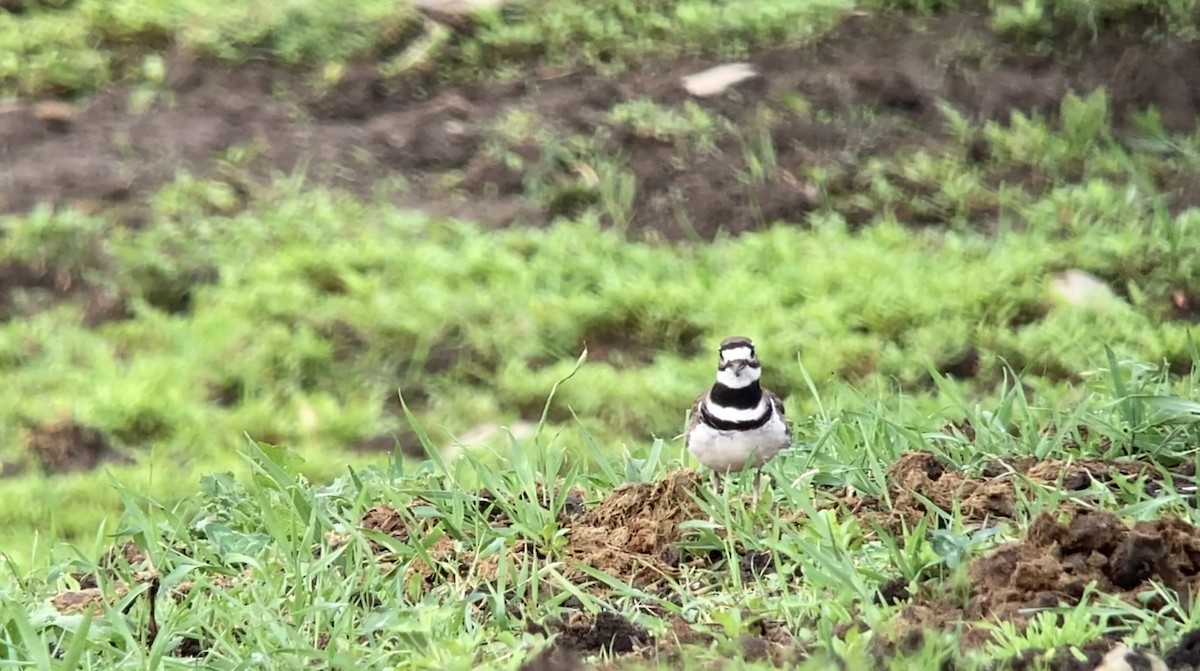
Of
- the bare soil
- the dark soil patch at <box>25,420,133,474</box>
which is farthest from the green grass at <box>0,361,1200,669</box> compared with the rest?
the bare soil

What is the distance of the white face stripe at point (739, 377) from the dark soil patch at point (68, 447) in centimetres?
275

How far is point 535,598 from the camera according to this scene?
3836 mm

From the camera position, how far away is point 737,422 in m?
4.48

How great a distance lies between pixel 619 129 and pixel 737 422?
405 centimetres

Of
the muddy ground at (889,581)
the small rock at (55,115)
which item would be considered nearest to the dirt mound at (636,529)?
the muddy ground at (889,581)

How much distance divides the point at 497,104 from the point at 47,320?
8.85 feet

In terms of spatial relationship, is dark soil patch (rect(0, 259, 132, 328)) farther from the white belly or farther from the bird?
the white belly

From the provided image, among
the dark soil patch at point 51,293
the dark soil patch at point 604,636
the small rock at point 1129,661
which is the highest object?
the small rock at point 1129,661

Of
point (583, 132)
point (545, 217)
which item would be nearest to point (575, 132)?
point (583, 132)

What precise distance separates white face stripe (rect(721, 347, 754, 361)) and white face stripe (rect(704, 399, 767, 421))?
6.2 inches

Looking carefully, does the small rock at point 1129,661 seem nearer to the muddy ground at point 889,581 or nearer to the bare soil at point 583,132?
the muddy ground at point 889,581

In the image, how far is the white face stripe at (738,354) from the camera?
15.3ft

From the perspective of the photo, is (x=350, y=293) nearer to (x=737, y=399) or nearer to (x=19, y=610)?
(x=737, y=399)

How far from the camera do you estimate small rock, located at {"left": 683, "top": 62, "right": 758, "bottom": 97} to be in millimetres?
8562
